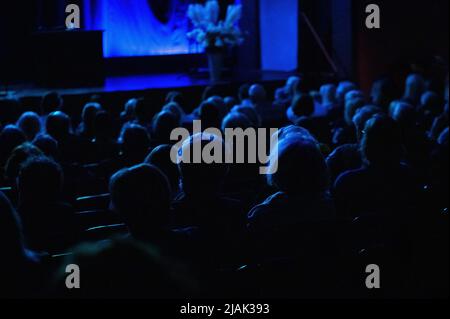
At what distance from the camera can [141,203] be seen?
232 cm

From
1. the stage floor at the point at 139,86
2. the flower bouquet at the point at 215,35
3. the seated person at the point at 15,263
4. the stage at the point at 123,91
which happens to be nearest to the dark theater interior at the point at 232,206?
the seated person at the point at 15,263

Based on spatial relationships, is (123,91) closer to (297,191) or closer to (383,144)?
(383,144)

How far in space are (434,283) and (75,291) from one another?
1.94m

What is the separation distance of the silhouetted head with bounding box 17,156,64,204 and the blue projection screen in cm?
1081

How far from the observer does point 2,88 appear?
10.5m

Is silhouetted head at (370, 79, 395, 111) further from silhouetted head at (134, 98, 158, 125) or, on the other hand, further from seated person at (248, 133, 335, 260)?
seated person at (248, 133, 335, 260)

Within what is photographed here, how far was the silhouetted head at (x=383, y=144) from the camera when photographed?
3242 millimetres

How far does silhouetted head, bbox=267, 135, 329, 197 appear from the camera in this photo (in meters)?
2.82

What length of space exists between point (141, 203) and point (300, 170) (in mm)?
834

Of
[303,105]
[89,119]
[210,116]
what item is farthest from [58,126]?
[303,105]

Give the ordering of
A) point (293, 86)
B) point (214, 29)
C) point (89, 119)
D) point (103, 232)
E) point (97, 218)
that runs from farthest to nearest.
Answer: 1. point (214, 29)
2. point (293, 86)
3. point (89, 119)
4. point (97, 218)
5. point (103, 232)

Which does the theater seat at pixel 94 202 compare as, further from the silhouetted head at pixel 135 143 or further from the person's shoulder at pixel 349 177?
the person's shoulder at pixel 349 177

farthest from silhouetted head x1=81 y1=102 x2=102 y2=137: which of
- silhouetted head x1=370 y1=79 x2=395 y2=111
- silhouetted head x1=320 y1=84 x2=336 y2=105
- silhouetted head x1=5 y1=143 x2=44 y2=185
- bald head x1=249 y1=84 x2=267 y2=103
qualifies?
silhouetted head x1=370 y1=79 x2=395 y2=111

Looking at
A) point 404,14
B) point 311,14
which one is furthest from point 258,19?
point 404,14
